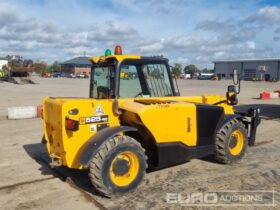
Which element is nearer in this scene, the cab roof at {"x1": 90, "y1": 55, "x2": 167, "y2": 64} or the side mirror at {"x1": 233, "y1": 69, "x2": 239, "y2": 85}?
the cab roof at {"x1": 90, "y1": 55, "x2": 167, "y2": 64}

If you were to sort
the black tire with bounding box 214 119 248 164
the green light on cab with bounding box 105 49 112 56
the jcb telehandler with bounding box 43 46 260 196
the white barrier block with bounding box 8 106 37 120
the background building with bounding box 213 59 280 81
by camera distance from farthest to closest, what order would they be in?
the background building with bounding box 213 59 280 81, the white barrier block with bounding box 8 106 37 120, the black tire with bounding box 214 119 248 164, the green light on cab with bounding box 105 49 112 56, the jcb telehandler with bounding box 43 46 260 196

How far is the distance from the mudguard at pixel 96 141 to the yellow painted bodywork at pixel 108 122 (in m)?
0.16

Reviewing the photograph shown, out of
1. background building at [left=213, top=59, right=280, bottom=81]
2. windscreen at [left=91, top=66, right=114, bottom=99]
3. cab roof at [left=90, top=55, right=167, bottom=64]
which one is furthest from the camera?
background building at [left=213, top=59, right=280, bottom=81]

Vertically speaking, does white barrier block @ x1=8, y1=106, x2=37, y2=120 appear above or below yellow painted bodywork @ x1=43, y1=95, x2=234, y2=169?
below

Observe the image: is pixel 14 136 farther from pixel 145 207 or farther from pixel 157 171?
pixel 145 207

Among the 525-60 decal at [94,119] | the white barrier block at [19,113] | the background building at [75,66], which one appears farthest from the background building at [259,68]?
the 525-60 decal at [94,119]

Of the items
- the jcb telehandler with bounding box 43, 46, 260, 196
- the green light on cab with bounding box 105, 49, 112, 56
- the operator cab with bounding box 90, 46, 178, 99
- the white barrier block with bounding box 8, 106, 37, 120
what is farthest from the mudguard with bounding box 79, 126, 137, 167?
the white barrier block with bounding box 8, 106, 37, 120

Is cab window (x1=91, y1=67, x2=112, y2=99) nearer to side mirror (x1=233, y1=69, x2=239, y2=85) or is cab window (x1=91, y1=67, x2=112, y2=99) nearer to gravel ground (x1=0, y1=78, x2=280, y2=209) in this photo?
gravel ground (x1=0, y1=78, x2=280, y2=209)

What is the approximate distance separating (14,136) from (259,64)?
9062 cm

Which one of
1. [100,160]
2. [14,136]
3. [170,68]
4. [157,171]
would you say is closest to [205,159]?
[157,171]

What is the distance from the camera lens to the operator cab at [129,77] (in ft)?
17.6

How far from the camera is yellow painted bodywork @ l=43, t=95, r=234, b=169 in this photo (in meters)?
4.68

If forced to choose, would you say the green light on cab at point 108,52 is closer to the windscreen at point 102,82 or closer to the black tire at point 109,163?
the windscreen at point 102,82

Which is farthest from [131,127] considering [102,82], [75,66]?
[75,66]
